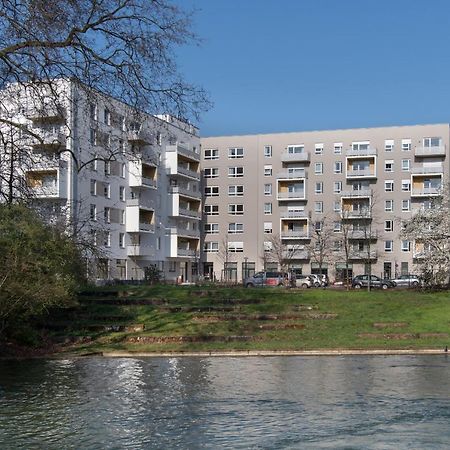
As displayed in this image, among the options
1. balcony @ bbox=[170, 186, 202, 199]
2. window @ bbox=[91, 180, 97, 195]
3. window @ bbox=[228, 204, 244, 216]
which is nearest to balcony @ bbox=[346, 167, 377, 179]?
window @ bbox=[228, 204, 244, 216]

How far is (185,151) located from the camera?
91.8 m

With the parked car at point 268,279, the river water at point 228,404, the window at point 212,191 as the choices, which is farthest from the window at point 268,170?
the river water at point 228,404

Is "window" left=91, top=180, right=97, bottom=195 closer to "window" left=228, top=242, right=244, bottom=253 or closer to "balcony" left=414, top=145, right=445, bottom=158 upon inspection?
"window" left=228, top=242, right=244, bottom=253

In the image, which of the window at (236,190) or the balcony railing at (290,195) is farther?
the window at (236,190)

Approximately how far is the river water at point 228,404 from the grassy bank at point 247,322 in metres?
4.02

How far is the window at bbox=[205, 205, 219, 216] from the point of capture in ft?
328

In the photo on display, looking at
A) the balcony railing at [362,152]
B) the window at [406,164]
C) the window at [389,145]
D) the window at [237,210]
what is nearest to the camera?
the window at [406,164]

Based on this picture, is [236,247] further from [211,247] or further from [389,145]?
[389,145]

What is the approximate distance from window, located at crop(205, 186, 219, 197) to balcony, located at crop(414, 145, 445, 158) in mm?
28111

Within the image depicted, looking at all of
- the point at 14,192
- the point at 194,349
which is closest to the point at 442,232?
the point at 194,349

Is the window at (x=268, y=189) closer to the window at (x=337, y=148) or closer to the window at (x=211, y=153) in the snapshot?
the window at (x=211, y=153)

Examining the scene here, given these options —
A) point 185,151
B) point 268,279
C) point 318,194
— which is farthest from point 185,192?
point 268,279

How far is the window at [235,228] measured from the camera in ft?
325

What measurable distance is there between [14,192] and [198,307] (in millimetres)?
13437
